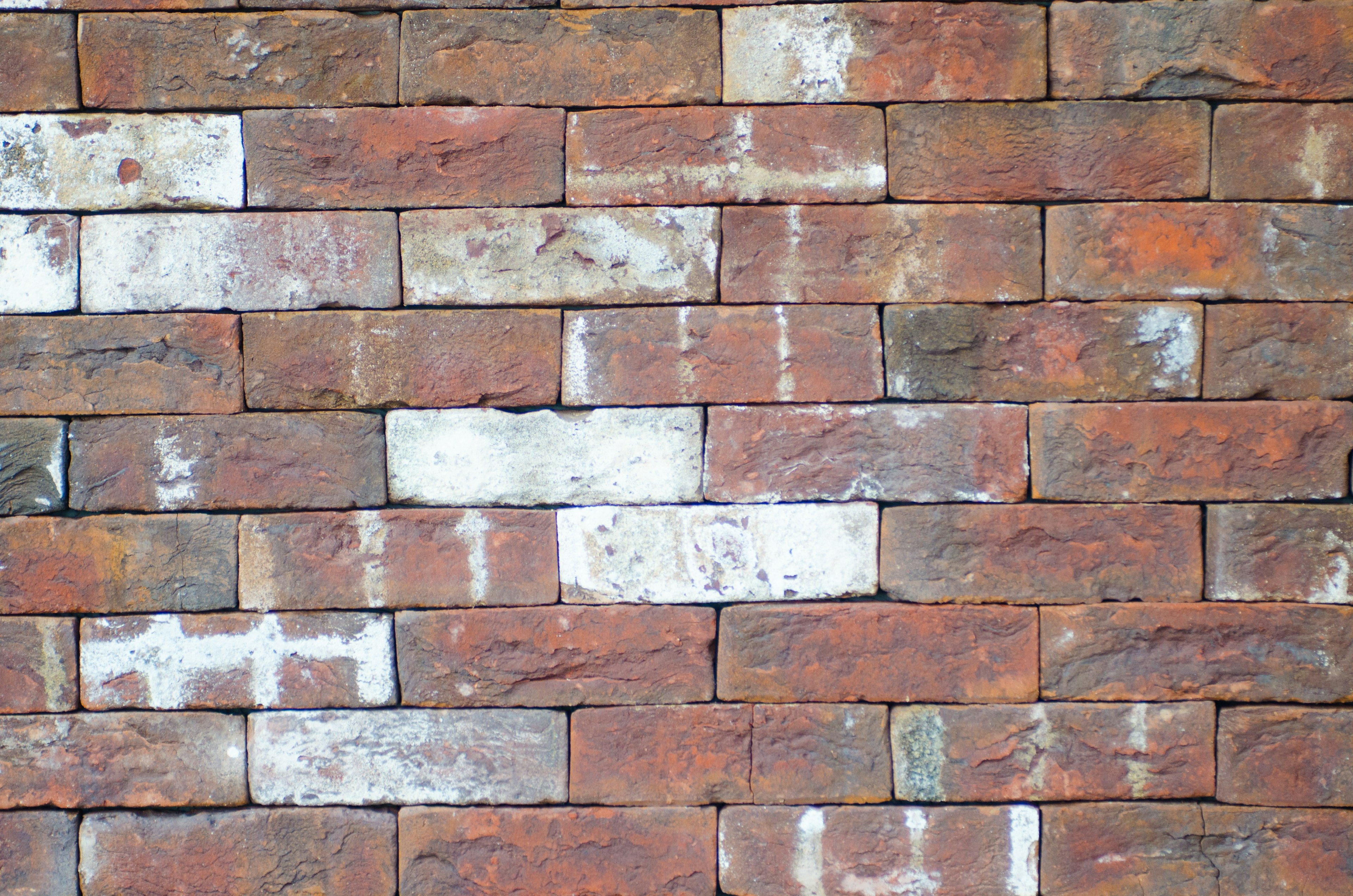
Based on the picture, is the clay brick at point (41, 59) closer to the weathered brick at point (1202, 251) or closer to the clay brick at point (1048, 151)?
the clay brick at point (1048, 151)

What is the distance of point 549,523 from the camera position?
260 cm

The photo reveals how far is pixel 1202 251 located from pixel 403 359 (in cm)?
256

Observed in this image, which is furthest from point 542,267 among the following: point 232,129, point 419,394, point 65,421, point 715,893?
point 715,893

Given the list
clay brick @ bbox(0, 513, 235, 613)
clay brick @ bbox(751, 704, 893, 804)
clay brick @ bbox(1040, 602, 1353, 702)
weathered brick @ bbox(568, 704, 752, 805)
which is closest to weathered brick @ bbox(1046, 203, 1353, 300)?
clay brick @ bbox(1040, 602, 1353, 702)

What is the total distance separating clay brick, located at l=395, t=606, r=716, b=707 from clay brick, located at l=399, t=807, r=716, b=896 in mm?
364

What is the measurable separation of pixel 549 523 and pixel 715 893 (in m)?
1.30

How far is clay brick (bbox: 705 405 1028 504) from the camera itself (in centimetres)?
258

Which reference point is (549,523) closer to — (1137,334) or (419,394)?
(419,394)

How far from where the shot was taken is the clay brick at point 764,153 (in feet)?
8.54

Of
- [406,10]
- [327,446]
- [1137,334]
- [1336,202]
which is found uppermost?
[406,10]

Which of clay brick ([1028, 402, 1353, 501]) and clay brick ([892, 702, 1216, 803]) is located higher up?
clay brick ([1028, 402, 1353, 501])

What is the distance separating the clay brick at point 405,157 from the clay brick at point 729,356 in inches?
20.6

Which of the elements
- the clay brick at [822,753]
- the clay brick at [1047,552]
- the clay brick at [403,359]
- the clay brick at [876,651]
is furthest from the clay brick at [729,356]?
the clay brick at [822,753]

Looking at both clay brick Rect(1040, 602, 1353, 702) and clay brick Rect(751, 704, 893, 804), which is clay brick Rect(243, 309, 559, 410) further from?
clay brick Rect(1040, 602, 1353, 702)
